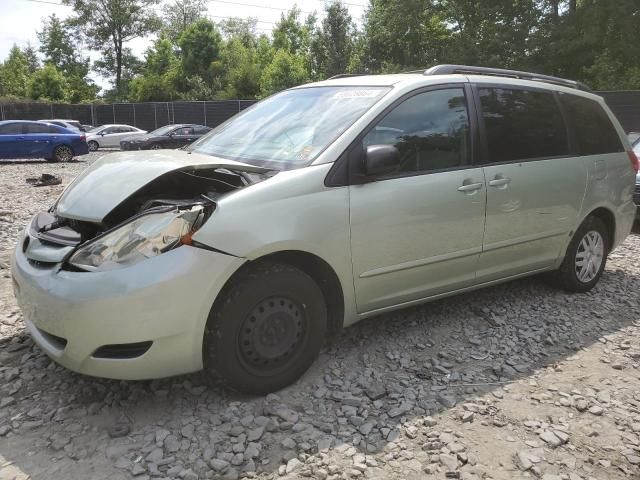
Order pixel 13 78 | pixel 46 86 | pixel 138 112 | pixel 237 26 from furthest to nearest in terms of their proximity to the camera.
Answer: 1. pixel 237 26
2. pixel 13 78
3. pixel 46 86
4. pixel 138 112

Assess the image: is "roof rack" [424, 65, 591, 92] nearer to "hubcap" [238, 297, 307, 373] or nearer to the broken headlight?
"hubcap" [238, 297, 307, 373]

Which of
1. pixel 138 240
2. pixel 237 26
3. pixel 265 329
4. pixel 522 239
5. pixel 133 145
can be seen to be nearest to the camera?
pixel 138 240

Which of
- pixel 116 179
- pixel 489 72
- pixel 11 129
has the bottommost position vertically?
pixel 116 179

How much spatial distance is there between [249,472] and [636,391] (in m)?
2.30

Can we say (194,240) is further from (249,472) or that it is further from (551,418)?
(551,418)

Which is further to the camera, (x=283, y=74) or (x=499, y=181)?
(x=283, y=74)

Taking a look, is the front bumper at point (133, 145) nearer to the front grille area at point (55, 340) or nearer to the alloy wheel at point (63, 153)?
the alloy wheel at point (63, 153)

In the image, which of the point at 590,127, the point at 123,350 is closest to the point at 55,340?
the point at 123,350

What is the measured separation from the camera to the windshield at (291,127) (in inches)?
131

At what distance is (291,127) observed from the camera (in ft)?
11.9

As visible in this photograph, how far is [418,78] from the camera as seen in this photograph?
3.68 meters

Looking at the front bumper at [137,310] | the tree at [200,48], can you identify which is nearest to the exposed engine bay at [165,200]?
the front bumper at [137,310]

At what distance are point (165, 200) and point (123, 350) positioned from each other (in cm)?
82

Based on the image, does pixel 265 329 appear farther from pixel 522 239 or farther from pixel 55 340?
pixel 522 239
